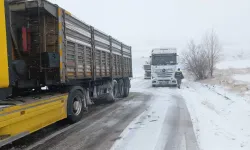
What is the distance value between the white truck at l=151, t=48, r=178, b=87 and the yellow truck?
13970mm

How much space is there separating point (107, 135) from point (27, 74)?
244cm

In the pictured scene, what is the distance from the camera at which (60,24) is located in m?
6.88

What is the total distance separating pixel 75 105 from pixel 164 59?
16187mm

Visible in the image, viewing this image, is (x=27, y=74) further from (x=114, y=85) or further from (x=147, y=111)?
(x=114, y=85)

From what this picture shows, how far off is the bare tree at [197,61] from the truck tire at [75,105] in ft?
84.0

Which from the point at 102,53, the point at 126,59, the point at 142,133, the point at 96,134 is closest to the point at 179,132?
the point at 142,133

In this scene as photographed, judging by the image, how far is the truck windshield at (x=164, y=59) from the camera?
75.1ft

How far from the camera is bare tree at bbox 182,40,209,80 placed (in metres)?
31.6

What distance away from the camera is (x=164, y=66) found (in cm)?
2277

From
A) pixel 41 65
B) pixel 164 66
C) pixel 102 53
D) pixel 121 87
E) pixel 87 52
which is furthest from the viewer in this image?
pixel 164 66

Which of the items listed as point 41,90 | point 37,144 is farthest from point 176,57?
point 37,144

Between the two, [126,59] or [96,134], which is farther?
[126,59]

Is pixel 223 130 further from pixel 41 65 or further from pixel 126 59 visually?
pixel 126 59

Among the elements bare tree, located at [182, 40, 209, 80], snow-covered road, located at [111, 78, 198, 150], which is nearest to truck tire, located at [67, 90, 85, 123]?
snow-covered road, located at [111, 78, 198, 150]
